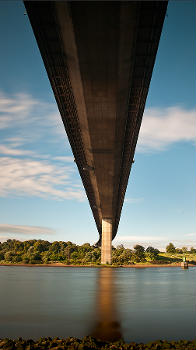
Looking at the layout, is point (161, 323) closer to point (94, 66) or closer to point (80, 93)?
point (94, 66)

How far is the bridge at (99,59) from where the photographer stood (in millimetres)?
16844

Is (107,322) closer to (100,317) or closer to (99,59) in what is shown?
(100,317)

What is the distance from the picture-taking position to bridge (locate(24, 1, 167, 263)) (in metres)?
16.8

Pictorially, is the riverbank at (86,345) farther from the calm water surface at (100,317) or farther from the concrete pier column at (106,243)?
the concrete pier column at (106,243)

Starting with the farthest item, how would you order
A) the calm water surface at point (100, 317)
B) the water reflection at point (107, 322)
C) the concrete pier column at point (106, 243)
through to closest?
the concrete pier column at point (106, 243)
the calm water surface at point (100, 317)
the water reflection at point (107, 322)

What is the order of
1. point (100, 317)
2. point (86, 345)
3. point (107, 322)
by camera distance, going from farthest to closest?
point (100, 317) → point (107, 322) → point (86, 345)

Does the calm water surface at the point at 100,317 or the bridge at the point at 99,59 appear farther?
the bridge at the point at 99,59

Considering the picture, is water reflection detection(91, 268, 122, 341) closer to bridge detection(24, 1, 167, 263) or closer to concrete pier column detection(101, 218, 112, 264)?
bridge detection(24, 1, 167, 263)

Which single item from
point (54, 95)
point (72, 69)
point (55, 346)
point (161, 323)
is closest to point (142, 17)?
point (72, 69)

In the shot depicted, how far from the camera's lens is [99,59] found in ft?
65.7

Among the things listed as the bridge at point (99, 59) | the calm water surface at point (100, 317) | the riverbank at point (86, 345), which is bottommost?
the calm water surface at point (100, 317)

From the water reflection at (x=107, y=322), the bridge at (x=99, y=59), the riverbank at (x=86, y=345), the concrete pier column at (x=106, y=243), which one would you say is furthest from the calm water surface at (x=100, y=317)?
the concrete pier column at (x=106, y=243)

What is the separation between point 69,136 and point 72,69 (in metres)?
13.8

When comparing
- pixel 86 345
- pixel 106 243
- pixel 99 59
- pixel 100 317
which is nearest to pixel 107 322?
pixel 100 317
